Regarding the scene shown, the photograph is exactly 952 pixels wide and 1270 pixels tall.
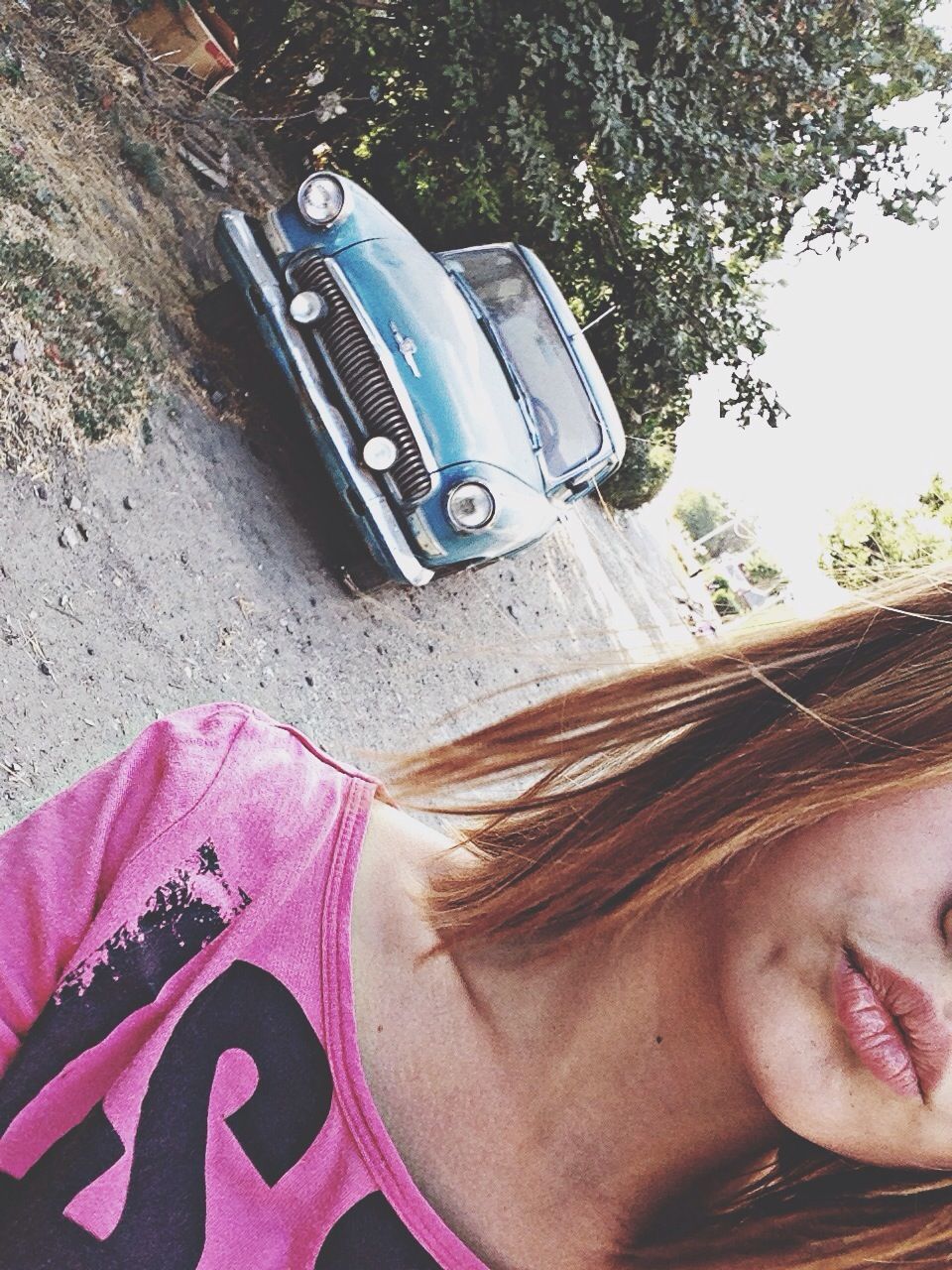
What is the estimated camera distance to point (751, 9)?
5.86 metres

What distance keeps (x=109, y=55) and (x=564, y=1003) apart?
17.8 ft

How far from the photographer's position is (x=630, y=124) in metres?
5.93

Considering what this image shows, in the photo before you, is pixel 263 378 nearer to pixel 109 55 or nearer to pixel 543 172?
pixel 109 55

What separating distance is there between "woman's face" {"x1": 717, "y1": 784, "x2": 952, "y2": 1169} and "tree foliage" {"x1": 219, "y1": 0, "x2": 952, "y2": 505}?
218 inches

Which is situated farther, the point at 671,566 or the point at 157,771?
the point at 671,566

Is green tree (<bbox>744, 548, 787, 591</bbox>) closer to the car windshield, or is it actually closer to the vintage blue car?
the car windshield

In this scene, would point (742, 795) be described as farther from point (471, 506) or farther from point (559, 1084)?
point (471, 506)

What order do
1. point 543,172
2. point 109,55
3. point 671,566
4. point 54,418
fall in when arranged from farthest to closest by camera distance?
point 671,566, point 543,172, point 109,55, point 54,418

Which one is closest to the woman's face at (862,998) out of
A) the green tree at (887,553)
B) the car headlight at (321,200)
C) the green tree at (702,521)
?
the green tree at (887,553)

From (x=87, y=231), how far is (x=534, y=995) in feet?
13.7

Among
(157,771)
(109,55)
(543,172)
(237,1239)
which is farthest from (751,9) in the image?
(237,1239)

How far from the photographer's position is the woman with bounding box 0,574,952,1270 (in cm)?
125

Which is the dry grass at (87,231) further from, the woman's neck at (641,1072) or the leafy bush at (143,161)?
the woman's neck at (641,1072)

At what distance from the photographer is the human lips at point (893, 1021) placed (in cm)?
123
